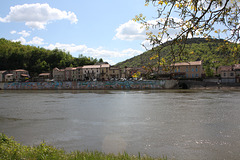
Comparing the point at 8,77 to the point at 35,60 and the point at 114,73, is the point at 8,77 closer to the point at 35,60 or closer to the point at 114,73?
the point at 35,60

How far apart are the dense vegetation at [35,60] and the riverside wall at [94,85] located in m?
32.8

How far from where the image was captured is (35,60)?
124750mm

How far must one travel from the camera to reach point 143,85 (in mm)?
70438

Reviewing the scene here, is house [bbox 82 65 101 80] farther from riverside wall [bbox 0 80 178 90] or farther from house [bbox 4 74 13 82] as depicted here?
house [bbox 4 74 13 82]

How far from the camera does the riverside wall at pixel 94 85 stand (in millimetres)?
68231

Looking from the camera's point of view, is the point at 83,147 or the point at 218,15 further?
the point at 83,147

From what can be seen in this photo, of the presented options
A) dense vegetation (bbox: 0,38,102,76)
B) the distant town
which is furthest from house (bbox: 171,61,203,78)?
dense vegetation (bbox: 0,38,102,76)

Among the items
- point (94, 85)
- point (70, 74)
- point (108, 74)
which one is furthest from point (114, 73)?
point (70, 74)

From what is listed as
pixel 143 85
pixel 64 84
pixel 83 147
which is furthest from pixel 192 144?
pixel 64 84

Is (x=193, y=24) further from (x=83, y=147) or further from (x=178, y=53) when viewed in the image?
(x=83, y=147)

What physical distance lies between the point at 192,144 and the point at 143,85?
5987 centimetres

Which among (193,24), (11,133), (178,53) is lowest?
(11,133)

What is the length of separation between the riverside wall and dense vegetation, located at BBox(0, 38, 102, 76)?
32753 mm

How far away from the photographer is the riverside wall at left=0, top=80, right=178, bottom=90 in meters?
68.2
